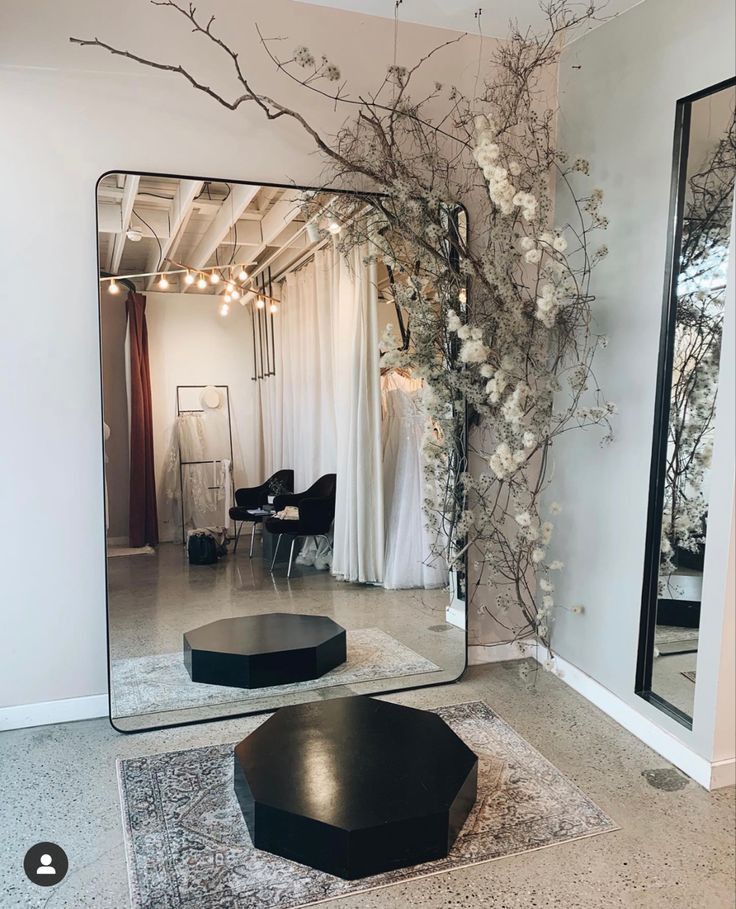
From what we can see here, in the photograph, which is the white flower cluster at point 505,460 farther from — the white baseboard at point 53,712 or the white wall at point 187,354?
the white baseboard at point 53,712

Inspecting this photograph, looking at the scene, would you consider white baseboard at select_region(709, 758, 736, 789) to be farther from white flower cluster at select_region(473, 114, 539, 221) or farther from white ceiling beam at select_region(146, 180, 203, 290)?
white ceiling beam at select_region(146, 180, 203, 290)

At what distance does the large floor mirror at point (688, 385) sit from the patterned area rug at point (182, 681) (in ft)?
3.67

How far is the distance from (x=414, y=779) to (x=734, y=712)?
105 cm

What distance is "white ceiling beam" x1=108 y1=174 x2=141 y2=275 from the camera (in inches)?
102

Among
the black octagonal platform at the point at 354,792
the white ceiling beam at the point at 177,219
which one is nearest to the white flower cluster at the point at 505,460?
the black octagonal platform at the point at 354,792

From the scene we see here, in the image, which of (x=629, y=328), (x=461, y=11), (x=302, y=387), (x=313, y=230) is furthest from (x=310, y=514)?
(x=461, y=11)

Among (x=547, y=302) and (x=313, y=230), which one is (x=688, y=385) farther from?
(x=313, y=230)

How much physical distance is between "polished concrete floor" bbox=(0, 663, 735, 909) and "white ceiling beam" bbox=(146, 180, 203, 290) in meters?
1.69

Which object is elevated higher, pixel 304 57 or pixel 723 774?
pixel 304 57

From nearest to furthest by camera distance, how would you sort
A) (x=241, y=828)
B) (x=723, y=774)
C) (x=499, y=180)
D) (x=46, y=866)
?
1. (x=46, y=866)
2. (x=241, y=828)
3. (x=723, y=774)
4. (x=499, y=180)

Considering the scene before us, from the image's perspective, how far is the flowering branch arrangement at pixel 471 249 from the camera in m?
2.70

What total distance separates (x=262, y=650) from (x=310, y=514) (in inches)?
22.1

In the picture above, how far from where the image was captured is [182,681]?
280 cm

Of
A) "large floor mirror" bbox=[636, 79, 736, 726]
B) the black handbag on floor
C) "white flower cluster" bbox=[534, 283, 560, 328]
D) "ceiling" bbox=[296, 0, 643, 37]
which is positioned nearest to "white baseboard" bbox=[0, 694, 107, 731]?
the black handbag on floor
